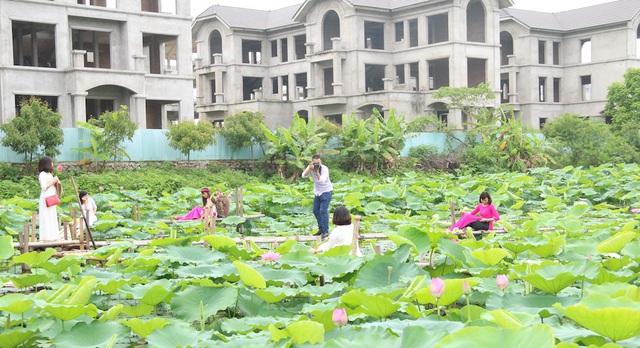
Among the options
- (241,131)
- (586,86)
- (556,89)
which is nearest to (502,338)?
(241,131)

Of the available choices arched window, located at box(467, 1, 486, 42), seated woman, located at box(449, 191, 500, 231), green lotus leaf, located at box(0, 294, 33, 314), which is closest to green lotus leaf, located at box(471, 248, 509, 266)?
A: green lotus leaf, located at box(0, 294, 33, 314)

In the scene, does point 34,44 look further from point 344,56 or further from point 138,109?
point 344,56

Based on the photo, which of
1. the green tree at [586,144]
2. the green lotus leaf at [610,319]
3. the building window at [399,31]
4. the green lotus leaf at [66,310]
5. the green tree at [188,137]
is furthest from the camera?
the building window at [399,31]

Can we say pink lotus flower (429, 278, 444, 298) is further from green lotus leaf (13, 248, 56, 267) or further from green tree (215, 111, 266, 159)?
green tree (215, 111, 266, 159)

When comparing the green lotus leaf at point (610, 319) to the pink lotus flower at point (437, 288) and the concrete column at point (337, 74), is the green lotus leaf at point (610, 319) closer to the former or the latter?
the pink lotus flower at point (437, 288)

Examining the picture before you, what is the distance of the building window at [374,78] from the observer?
1507 inches

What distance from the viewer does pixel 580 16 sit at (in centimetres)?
4128

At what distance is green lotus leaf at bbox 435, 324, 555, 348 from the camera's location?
3090 millimetres

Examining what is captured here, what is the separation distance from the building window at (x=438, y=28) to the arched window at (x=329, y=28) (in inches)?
159

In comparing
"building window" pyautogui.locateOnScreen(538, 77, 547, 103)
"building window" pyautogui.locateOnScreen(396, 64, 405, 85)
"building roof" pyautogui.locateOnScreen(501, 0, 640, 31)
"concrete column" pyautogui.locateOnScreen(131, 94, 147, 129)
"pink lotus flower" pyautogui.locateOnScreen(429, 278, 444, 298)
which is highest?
"building roof" pyautogui.locateOnScreen(501, 0, 640, 31)

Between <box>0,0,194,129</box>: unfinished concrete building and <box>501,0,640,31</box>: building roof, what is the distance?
60.7 ft

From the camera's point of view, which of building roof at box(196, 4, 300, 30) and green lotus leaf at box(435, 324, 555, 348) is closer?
green lotus leaf at box(435, 324, 555, 348)

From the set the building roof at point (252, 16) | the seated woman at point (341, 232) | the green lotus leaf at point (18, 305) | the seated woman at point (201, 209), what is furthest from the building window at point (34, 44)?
the green lotus leaf at point (18, 305)

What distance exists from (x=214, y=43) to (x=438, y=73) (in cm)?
1128
